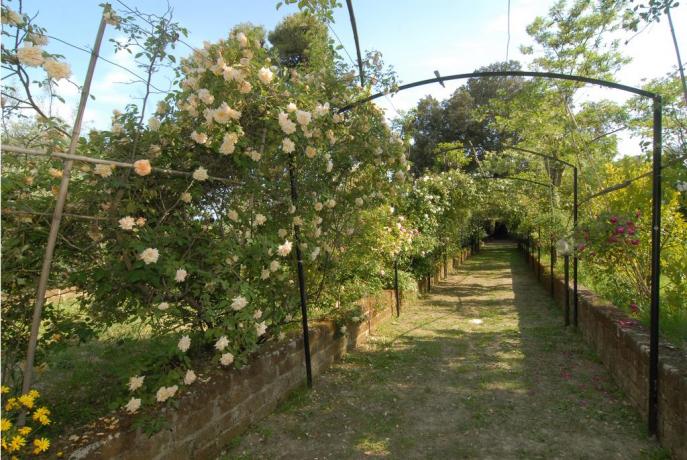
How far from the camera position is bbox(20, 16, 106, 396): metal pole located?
2203 millimetres

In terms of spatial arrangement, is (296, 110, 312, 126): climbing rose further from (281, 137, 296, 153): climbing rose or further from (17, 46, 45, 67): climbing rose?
(17, 46, 45, 67): climbing rose

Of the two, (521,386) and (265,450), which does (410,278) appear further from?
(265,450)

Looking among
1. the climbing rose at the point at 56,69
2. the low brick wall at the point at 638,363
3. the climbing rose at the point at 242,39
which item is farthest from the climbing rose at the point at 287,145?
the low brick wall at the point at 638,363

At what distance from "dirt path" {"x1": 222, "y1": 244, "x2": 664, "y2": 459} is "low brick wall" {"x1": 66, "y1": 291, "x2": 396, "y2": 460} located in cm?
15

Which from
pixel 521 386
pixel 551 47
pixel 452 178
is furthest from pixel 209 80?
pixel 452 178

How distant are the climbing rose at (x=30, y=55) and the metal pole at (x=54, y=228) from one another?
218 millimetres

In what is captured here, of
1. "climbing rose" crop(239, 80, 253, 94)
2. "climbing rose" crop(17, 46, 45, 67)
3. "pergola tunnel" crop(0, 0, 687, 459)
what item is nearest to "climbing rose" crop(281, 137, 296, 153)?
"pergola tunnel" crop(0, 0, 687, 459)

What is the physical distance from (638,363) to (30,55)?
4805 mm

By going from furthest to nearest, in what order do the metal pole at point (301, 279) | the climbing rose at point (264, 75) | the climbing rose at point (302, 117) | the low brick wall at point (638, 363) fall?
the metal pole at point (301, 279) → the climbing rose at point (302, 117) → the climbing rose at point (264, 75) → the low brick wall at point (638, 363)

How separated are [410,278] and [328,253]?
4569 millimetres

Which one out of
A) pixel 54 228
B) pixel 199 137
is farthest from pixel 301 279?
pixel 54 228

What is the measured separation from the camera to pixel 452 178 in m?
11.3

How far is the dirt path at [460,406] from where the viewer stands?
328cm

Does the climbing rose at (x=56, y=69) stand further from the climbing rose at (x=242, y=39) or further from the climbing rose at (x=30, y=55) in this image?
the climbing rose at (x=242, y=39)
